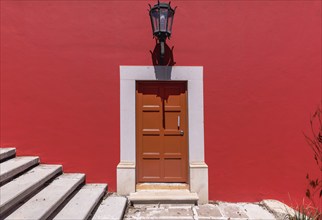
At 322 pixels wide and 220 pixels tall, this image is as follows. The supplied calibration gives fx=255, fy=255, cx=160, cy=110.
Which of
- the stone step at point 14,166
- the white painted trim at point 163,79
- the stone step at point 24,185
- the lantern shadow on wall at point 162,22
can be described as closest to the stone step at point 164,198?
the white painted trim at point 163,79

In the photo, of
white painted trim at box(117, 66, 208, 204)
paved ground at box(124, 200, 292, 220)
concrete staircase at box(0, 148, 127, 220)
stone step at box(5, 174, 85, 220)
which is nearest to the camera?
stone step at box(5, 174, 85, 220)

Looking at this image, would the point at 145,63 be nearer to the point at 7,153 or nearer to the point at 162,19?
the point at 162,19

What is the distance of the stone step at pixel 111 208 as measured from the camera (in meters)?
3.22

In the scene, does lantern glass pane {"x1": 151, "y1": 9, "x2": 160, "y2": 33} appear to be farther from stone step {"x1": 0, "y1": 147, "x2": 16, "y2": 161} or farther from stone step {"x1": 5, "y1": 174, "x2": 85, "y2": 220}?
stone step {"x1": 0, "y1": 147, "x2": 16, "y2": 161}

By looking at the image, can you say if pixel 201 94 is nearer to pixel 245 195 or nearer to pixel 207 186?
pixel 207 186

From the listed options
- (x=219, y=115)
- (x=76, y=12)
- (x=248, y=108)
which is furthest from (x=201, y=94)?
(x=76, y=12)

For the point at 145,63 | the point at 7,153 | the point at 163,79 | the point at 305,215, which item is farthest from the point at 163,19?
the point at 305,215

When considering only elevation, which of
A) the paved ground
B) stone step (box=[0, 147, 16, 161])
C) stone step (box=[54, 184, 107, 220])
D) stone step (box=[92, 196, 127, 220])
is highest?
stone step (box=[0, 147, 16, 161])

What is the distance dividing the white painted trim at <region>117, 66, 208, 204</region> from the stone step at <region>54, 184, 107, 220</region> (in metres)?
0.56

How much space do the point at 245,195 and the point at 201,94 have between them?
1762mm

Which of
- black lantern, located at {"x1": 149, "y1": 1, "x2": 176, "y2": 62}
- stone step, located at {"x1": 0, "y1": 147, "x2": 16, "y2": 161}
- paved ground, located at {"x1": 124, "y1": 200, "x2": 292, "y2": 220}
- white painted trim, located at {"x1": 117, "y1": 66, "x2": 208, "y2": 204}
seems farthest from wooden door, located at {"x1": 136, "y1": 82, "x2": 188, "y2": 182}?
stone step, located at {"x1": 0, "y1": 147, "x2": 16, "y2": 161}

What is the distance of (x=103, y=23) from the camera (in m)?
4.11

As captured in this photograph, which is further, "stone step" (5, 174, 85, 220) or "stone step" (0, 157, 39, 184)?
"stone step" (0, 157, 39, 184)

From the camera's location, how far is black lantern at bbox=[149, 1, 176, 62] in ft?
12.2
